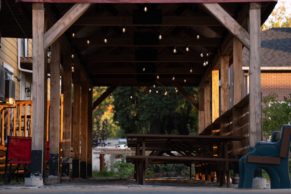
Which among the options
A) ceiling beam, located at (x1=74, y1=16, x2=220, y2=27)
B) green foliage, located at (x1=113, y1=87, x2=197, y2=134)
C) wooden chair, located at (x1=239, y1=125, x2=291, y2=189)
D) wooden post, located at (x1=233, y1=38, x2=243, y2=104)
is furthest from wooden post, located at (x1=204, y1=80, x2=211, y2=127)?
wooden chair, located at (x1=239, y1=125, x2=291, y2=189)

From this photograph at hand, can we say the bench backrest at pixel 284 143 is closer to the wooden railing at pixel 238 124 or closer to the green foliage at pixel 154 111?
the wooden railing at pixel 238 124

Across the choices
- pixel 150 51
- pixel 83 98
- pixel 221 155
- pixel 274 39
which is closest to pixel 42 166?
pixel 221 155

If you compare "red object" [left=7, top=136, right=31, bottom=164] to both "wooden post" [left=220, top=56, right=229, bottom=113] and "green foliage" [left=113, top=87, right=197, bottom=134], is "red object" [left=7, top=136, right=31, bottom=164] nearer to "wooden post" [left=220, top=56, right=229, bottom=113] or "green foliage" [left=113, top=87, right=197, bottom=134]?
"wooden post" [left=220, top=56, right=229, bottom=113]

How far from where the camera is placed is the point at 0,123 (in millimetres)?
18000

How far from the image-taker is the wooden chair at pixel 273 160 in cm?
1100

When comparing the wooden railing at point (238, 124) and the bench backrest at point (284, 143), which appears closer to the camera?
the bench backrest at point (284, 143)

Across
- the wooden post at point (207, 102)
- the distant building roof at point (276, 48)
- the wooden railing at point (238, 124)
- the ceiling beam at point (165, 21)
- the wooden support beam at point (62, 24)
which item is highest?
the distant building roof at point (276, 48)

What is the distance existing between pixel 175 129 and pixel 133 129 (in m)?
2.74

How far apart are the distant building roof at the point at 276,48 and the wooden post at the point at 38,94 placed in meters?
18.6

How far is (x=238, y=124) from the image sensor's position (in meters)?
15.4

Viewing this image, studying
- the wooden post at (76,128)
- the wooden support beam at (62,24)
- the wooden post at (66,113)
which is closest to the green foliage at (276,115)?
the wooden post at (76,128)

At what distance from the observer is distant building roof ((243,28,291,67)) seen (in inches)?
1249

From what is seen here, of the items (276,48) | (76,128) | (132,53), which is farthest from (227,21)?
(276,48)

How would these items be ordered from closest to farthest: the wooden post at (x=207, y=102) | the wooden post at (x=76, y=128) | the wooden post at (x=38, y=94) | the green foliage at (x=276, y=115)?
the wooden post at (x=38, y=94) < the green foliage at (x=276, y=115) < the wooden post at (x=76, y=128) < the wooden post at (x=207, y=102)
